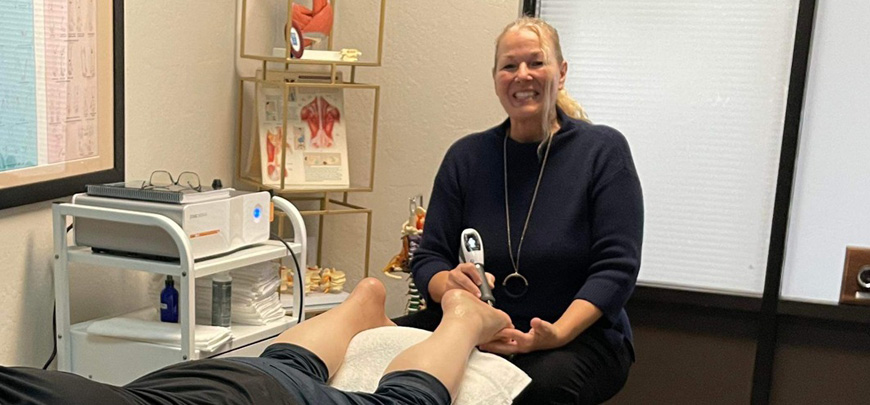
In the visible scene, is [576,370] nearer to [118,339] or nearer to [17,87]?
[118,339]

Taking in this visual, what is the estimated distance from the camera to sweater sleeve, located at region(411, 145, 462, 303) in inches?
88.5

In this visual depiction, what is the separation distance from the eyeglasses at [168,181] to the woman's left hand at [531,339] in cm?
80

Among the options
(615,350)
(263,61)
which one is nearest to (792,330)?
(615,350)

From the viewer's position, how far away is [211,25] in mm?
2814

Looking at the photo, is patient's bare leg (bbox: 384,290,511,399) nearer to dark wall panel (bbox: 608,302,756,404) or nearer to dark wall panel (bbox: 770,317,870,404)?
dark wall panel (bbox: 608,302,756,404)

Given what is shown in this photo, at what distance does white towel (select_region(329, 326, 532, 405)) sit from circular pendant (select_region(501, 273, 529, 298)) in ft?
0.73

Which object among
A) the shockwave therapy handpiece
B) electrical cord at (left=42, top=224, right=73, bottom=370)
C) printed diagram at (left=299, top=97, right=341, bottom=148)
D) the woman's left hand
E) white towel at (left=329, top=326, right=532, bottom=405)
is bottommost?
electrical cord at (left=42, top=224, right=73, bottom=370)

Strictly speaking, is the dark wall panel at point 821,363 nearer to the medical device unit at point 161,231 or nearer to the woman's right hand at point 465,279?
the woman's right hand at point 465,279

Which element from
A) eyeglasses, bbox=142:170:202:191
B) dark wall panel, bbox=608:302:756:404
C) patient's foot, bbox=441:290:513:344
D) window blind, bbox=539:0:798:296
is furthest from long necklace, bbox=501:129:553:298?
dark wall panel, bbox=608:302:756:404

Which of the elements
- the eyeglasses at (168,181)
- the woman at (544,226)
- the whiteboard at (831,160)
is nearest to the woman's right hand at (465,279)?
the woman at (544,226)

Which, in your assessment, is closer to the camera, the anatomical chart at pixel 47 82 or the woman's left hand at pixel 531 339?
the woman's left hand at pixel 531 339

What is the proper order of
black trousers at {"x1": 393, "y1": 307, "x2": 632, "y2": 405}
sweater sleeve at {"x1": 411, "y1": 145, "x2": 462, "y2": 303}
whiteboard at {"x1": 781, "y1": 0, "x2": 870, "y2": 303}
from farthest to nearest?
whiteboard at {"x1": 781, "y1": 0, "x2": 870, "y2": 303} < sweater sleeve at {"x1": 411, "y1": 145, "x2": 462, "y2": 303} < black trousers at {"x1": 393, "y1": 307, "x2": 632, "y2": 405}

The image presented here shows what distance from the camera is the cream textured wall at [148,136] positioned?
217 centimetres

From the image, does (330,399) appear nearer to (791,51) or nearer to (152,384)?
(152,384)
